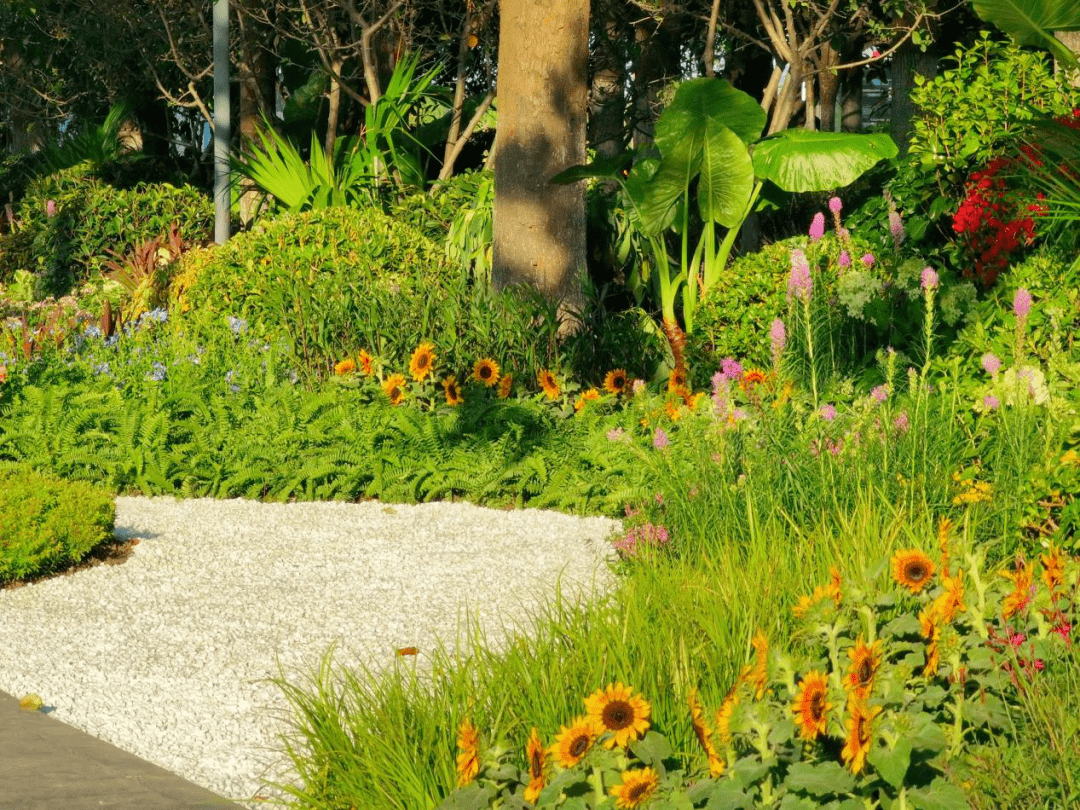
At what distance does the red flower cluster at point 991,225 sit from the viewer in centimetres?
697

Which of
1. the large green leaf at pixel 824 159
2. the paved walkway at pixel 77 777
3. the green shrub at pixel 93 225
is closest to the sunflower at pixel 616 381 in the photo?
the large green leaf at pixel 824 159

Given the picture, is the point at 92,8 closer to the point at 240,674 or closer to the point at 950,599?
the point at 240,674

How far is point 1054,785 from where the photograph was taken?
2.97 metres

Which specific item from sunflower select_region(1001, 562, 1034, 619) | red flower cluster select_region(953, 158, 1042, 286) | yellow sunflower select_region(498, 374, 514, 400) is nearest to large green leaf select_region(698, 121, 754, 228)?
red flower cluster select_region(953, 158, 1042, 286)

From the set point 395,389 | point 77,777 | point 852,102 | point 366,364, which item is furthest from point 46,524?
point 852,102

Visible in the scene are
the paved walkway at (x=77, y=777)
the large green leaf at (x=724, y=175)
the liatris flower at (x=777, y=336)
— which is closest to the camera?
the paved walkway at (x=77, y=777)

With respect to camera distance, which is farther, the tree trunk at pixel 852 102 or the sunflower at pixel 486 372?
the tree trunk at pixel 852 102

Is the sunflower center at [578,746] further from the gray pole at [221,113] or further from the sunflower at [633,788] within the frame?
the gray pole at [221,113]

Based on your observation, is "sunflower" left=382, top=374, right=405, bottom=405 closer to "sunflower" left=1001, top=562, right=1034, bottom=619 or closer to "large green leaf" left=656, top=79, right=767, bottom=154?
"large green leaf" left=656, top=79, right=767, bottom=154

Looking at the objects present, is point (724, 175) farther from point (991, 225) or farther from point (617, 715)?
point (617, 715)

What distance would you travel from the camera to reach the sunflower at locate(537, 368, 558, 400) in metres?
7.86

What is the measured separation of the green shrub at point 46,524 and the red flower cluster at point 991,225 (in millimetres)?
4577

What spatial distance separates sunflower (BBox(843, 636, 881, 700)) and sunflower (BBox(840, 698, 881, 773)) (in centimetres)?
7

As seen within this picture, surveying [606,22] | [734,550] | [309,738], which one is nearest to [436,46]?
[606,22]
